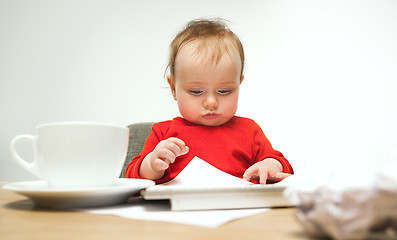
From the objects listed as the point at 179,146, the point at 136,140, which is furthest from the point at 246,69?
the point at 179,146

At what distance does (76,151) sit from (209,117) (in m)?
0.48

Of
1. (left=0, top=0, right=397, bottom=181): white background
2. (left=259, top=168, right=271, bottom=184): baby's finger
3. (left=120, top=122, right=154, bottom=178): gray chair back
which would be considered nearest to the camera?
(left=259, top=168, right=271, bottom=184): baby's finger

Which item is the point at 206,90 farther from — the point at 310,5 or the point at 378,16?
the point at 378,16

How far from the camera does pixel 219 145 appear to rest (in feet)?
3.03

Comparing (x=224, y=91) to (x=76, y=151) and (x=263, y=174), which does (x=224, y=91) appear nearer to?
(x=263, y=174)

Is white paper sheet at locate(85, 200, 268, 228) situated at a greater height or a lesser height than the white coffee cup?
lesser

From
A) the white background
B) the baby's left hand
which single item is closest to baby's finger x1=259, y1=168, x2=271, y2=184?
the baby's left hand

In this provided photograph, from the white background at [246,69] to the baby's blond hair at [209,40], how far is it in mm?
1106

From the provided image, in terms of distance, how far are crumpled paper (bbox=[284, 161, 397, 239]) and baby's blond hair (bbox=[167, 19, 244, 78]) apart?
2.02 ft

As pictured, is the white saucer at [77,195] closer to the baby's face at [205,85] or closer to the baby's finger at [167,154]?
the baby's finger at [167,154]

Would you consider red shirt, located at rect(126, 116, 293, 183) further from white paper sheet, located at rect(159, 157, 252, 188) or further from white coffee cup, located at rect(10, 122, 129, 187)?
white coffee cup, located at rect(10, 122, 129, 187)

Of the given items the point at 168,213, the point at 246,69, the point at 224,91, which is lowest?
the point at 168,213

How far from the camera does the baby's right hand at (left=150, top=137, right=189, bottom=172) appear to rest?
27.5 inches

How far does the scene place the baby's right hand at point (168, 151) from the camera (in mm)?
697
